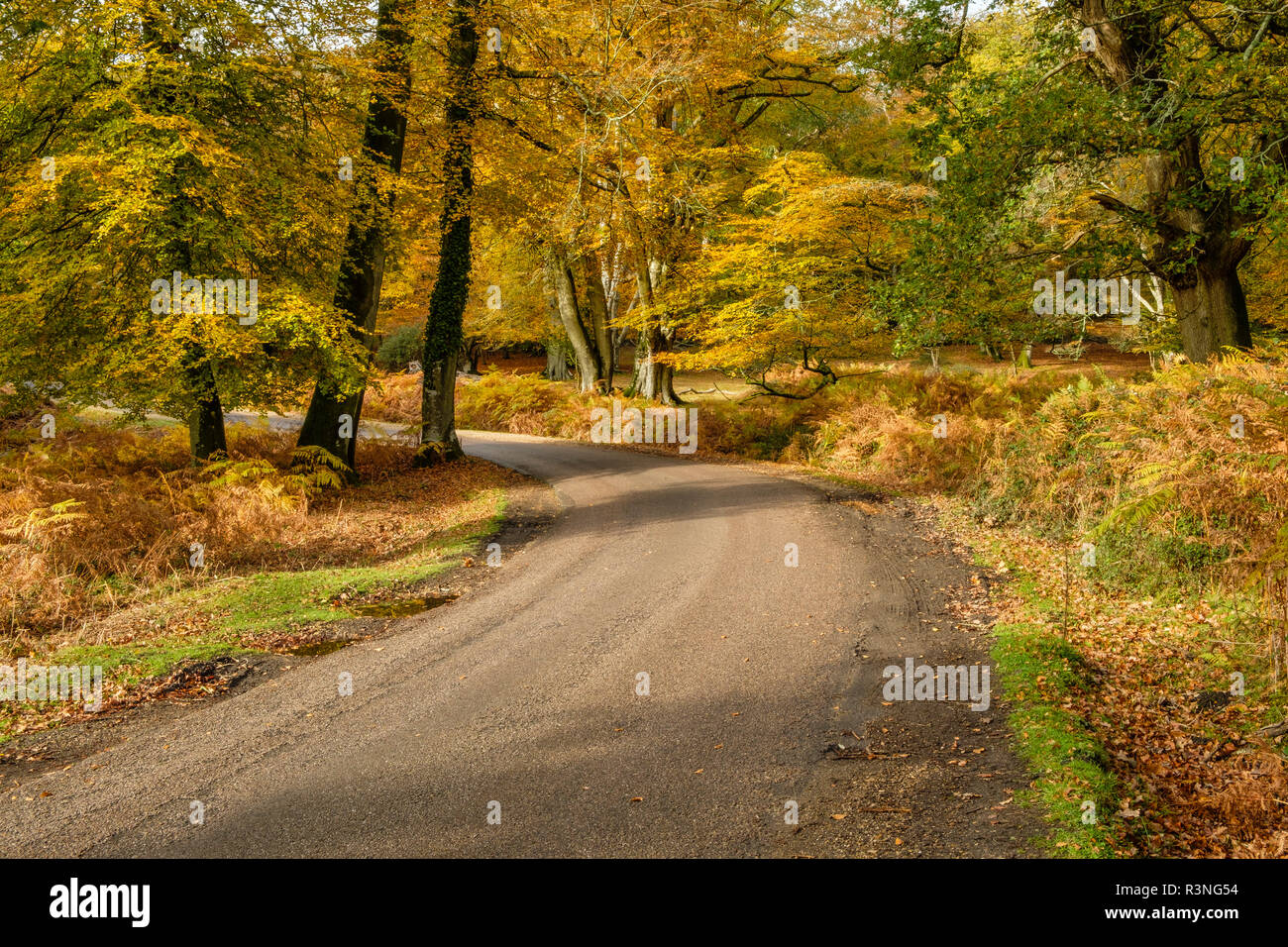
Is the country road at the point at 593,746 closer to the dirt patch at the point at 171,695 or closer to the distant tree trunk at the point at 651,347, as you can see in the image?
the dirt patch at the point at 171,695

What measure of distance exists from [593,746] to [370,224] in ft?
38.3

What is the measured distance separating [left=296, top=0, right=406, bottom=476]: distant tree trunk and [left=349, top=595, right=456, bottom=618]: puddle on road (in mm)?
5412

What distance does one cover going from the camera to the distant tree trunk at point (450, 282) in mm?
17062

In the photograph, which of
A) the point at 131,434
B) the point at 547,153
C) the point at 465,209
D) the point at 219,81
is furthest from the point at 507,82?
the point at 131,434

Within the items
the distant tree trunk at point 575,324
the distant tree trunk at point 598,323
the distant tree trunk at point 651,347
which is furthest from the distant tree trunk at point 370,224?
the distant tree trunk at point 598,323

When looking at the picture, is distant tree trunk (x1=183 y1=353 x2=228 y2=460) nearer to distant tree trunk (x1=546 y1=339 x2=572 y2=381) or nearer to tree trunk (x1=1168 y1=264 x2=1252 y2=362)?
tree trunk (x1=1168 y1=264 x2=1252 y2=362)

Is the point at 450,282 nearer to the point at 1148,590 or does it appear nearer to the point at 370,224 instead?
the point at 370,224

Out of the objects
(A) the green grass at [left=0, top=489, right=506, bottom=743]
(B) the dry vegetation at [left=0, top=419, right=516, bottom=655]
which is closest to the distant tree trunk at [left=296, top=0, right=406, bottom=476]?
(B) the dry vegetation at [left=0, top=419, right=516, bottom=655]

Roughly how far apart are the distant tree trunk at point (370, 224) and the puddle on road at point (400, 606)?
17.8ft

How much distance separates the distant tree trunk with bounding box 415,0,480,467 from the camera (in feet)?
56.0

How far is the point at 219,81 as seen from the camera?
11.4 meters

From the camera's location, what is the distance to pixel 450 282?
18844mm
